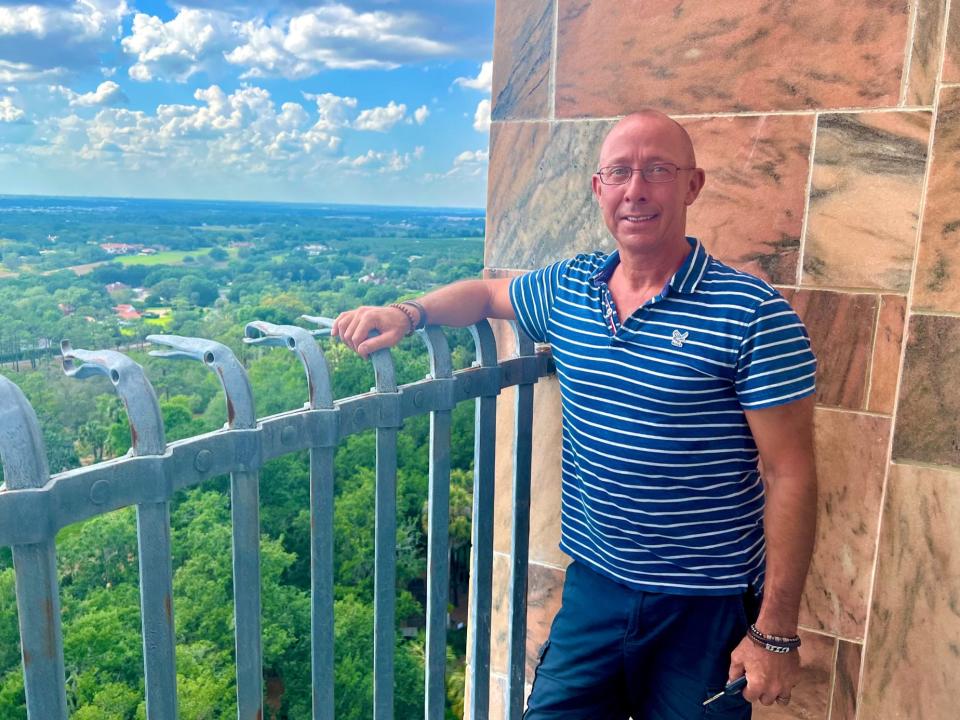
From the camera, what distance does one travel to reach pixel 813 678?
2125 mm

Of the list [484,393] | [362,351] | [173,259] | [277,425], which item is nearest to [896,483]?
[484,393]

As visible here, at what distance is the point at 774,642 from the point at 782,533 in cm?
23

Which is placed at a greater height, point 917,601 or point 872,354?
point 872,354

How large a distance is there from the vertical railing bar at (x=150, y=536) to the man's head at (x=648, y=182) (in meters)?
1.05

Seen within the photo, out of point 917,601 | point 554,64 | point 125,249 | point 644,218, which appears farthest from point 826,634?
point 125,249

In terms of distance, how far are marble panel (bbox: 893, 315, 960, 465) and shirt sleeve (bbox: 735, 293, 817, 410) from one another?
399 millimetres

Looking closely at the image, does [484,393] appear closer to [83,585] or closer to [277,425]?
[277,425]

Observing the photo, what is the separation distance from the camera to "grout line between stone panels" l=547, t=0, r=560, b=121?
2.24 meters

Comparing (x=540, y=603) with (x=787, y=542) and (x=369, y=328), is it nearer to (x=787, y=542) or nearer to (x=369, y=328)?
(x=787, y=542)

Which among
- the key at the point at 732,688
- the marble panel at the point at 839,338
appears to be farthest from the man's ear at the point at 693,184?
the key at the point at 732,688

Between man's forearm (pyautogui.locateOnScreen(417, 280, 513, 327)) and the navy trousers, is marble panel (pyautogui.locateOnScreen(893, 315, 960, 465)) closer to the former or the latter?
the navy trousers

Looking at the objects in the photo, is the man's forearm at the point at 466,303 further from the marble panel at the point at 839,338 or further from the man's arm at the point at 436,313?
the marble panel at the point at 839,338

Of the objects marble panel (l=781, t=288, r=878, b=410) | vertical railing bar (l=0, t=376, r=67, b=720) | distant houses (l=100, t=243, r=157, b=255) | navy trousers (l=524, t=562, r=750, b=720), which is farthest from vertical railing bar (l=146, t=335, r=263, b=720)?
distant houses (l=100, t=243, r=157, b=255)

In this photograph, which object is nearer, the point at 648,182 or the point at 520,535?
the point at 648,182
